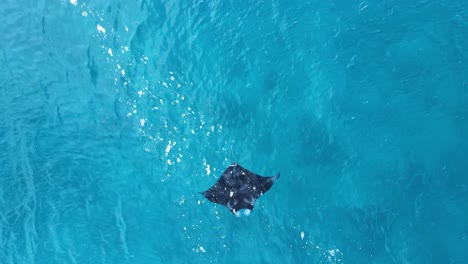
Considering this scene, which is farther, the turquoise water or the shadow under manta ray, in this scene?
the turquoise water

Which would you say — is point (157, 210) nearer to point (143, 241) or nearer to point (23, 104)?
point (143, 241)

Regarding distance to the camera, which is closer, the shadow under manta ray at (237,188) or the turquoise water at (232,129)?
the shadow under manta ray at (237,188)

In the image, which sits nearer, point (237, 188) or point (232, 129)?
point (237, 188)

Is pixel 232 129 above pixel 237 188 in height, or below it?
above

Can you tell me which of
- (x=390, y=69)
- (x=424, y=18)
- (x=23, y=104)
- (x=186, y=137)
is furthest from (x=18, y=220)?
(x=424, y=18)
